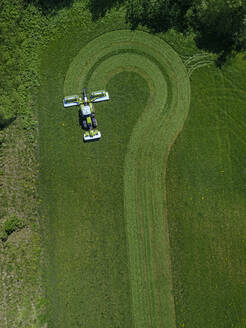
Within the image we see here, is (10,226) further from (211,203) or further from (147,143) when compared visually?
(211,203)

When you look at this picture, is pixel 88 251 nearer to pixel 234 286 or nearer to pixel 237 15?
pixel 234 286

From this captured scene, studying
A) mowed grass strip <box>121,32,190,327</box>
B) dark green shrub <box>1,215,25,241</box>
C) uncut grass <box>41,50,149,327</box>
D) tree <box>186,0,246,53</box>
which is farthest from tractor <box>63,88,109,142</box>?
tree <box>186,0,246,53</box>

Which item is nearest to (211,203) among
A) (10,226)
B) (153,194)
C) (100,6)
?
(153,194)

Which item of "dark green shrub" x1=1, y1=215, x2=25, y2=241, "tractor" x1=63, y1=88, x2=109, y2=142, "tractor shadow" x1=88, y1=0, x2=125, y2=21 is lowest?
"dark green shrub" x1=1, y1=215, x2=25, y2=241

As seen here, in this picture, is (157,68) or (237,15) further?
(157,68)

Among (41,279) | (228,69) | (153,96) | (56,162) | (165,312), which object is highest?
(228,69)

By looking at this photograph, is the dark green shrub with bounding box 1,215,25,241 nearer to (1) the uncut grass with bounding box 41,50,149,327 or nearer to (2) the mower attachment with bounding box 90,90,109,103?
(1) the uncut grass with bounding box 41,50,149,327

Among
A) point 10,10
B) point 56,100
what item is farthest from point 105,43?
point 10,10
